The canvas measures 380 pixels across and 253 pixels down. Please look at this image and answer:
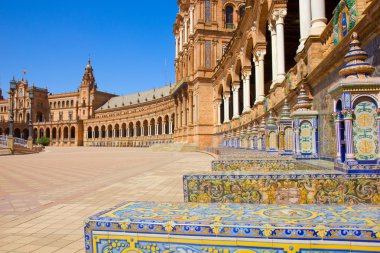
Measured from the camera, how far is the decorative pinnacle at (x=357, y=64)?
367cm

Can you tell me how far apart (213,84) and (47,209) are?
99.9 ft

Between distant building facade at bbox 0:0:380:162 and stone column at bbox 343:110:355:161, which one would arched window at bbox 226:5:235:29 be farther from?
stone column at bbox 343:110:355:161

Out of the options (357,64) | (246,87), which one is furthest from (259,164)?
(246,87)

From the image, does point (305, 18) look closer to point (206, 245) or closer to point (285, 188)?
point (285, 188)

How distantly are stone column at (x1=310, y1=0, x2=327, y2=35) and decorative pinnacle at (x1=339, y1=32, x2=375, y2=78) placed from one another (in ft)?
11.6

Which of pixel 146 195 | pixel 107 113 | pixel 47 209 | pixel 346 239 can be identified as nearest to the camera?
pixel 346 239

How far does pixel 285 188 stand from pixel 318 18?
5353mm

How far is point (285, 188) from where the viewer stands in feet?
11.7

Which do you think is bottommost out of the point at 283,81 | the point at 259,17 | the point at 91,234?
the point at 91,234

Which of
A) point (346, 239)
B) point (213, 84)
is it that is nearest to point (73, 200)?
point (346, 239)

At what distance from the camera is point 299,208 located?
221 cm

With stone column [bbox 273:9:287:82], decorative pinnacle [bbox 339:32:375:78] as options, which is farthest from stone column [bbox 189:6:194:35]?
decorative pinnacle [bbox 339:32:375:78]

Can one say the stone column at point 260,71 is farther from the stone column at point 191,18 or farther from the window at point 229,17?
the stone column at point 191,18

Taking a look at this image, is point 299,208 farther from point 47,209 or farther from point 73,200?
point 73,200
